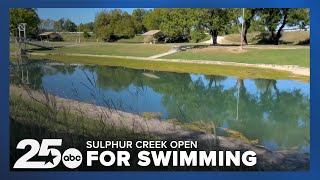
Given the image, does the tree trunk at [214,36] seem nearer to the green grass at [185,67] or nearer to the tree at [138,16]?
the green grass at [185,67]

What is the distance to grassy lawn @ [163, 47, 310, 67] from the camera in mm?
5113

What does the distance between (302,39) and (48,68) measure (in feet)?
8.66

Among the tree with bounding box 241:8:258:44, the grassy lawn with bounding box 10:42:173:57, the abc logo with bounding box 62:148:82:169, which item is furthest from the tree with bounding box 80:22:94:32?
the tree with bounding box 241:8:258:44

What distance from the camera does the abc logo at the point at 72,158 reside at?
5.04 metres

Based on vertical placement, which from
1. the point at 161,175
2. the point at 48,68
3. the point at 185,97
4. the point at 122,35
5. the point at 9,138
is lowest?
the point at 161,175

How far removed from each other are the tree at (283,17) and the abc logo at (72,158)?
233 cm

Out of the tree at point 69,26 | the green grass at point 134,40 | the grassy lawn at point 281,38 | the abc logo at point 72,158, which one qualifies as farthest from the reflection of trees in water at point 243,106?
the abc logo at point 72,158

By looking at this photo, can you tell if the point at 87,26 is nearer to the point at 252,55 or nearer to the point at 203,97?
the point at 203,97

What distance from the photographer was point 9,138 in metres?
4.96

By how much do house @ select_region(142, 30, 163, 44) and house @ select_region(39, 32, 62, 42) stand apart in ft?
3.03

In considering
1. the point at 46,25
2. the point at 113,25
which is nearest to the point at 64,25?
the point at 46,25

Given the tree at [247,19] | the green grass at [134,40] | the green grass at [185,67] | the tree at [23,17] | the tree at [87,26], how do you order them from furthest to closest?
the green grass at [134,40] → the green grass at [185,67] → the tree at [87,26] → the tree at [247,19] → the tree at [23,17]

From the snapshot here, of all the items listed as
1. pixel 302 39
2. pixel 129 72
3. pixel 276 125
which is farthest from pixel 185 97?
pixel 302 39

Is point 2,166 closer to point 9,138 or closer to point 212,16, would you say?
point 9,138
